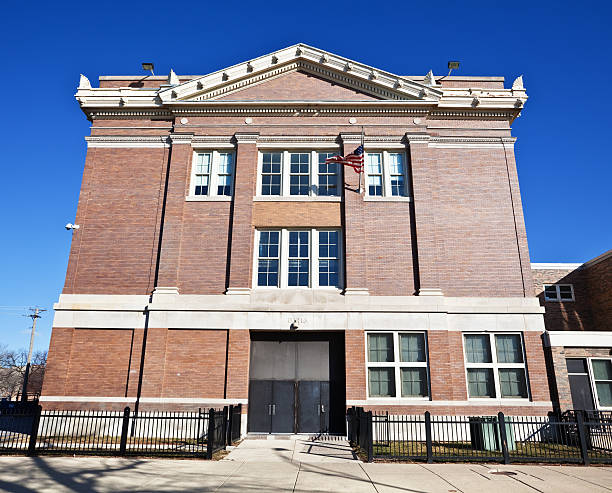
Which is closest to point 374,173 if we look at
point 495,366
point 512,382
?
point 495,366

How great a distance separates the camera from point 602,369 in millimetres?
19312

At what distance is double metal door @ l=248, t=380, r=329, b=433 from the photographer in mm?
19031

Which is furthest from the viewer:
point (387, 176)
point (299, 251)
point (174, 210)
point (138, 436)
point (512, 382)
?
point (387, 176)

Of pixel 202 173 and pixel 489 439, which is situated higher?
pixel 202 173

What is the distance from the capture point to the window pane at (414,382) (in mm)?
18734

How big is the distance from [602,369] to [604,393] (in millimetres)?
965

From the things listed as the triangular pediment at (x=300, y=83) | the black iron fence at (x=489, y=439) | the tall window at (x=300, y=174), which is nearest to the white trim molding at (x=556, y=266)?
the black iron fence at (x=489, y=439)

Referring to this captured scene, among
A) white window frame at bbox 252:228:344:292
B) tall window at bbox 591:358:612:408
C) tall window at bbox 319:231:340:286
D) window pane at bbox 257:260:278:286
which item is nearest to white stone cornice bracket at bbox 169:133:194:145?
white window frame at bbox 252:228:344:292

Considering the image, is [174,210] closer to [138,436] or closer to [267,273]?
[267,273]

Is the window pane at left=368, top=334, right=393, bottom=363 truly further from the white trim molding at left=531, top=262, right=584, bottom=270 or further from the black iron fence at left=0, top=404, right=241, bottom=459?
the white trim molding at left=531, top=262, right=584, bottom=270

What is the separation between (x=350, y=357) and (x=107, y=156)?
48.9 feet

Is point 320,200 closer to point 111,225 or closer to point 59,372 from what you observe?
point 111,225

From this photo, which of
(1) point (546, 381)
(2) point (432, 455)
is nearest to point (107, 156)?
(2) point (432, 455)

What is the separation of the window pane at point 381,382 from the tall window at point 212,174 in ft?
34.1
